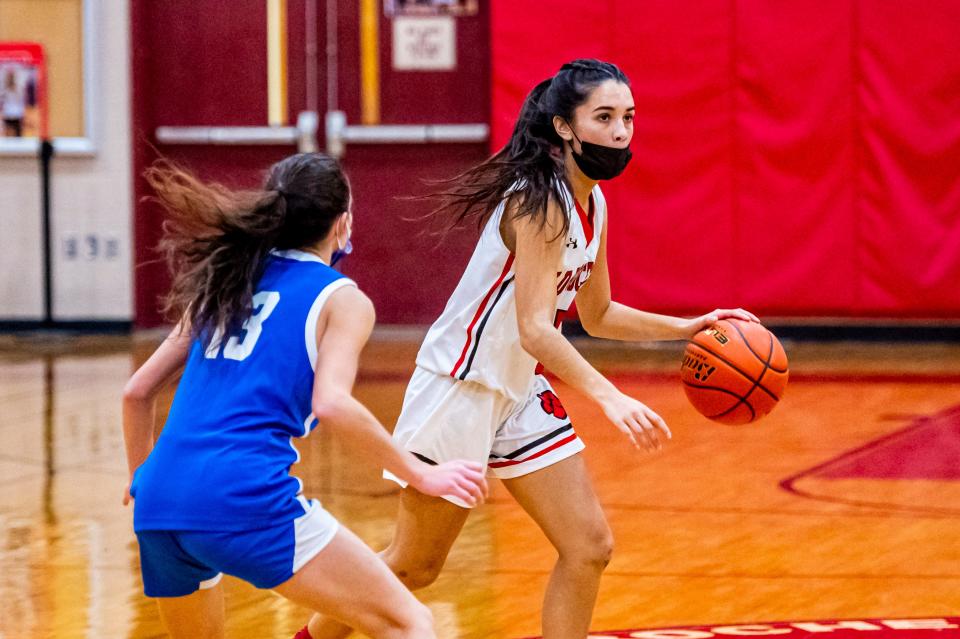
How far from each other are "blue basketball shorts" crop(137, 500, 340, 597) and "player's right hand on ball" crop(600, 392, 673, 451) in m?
0.74

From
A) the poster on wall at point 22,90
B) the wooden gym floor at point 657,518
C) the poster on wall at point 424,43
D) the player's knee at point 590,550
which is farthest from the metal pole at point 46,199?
the player's knee at point 590,550

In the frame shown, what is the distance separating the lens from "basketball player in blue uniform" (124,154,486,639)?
102 inches

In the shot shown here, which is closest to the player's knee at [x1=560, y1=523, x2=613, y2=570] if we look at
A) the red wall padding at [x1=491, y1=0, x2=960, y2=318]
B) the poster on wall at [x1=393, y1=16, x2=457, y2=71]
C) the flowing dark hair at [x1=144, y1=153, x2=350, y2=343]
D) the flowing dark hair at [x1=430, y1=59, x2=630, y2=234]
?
the flowing dark hair at [x1=430, y1=59, x2=630, y2=234]

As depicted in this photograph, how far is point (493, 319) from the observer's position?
3453 millimetres

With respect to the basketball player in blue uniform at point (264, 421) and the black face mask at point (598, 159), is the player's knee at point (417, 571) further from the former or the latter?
→ the black face mask at point (598, 159)

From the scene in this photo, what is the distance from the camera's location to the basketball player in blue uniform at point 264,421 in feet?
8.52

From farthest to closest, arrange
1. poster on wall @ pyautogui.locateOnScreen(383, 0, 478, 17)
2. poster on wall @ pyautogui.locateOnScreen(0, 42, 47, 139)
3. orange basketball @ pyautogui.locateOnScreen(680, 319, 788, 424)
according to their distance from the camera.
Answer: poster on wall @ pyautogui.locateOnScreen(0, 42, 47, 139), poster on wall @ pyautogui.locateOnScreen(383, 0, 478, 17), orange basketball @ pyautogui.locateOnScreen(680, 319, 788, 424)

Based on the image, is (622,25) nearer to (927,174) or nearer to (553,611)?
(927,174)

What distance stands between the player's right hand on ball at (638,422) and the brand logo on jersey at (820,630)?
104 centimetres

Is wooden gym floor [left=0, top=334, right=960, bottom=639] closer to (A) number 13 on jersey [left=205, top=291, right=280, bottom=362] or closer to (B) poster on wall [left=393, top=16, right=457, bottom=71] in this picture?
(A) number 13 on jersey [left=205, top=291, right=280, bottom=362]

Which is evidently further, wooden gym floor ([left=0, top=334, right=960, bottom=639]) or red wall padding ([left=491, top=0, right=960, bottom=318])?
red wall padding ([left=491, top=0, right=960, bottom=318])

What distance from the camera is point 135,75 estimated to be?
11398 millimetres

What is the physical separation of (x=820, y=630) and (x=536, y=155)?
159 cm

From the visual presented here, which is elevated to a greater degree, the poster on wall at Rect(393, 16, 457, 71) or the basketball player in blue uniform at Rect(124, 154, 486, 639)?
the poster on wall at Rect(393, 16, 457, 71)
